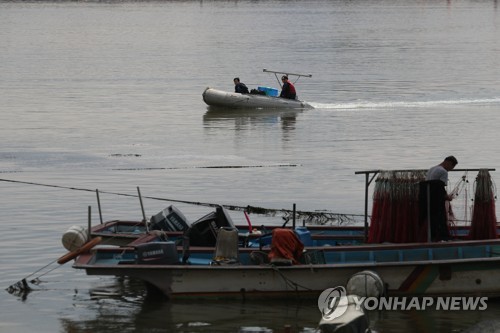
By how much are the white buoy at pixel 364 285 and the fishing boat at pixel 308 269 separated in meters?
0.04

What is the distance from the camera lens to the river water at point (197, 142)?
18562 mm

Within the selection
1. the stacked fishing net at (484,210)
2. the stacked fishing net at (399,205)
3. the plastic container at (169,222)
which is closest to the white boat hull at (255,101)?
the plastic container at (169,222)

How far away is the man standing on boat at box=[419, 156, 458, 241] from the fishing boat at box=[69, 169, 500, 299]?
0.40 m

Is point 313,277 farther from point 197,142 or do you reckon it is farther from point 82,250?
point 197,142

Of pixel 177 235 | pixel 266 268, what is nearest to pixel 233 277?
pixel 266 268

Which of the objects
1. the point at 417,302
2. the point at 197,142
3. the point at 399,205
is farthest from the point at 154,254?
the point at 197,142

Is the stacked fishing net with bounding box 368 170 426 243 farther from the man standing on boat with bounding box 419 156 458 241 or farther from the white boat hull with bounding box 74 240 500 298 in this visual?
the white boat hull with bounding box 74 240 500 298

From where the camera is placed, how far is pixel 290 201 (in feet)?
91.0

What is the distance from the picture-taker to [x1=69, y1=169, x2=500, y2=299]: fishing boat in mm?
18219

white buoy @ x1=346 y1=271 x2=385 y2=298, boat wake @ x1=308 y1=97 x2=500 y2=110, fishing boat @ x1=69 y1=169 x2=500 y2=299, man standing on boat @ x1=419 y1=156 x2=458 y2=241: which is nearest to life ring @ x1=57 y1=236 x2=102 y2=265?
fishing boat @ x1=69 y1=169 x2=500 y2=299

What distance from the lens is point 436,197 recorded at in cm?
1894

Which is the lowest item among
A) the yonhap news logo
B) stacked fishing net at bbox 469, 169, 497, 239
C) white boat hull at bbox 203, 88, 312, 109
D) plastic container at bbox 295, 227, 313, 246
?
the yonhap news logo

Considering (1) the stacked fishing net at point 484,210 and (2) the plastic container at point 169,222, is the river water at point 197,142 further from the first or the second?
(1) the stacked fishing net at point 484,210

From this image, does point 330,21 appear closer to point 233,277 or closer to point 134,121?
point 134,121
